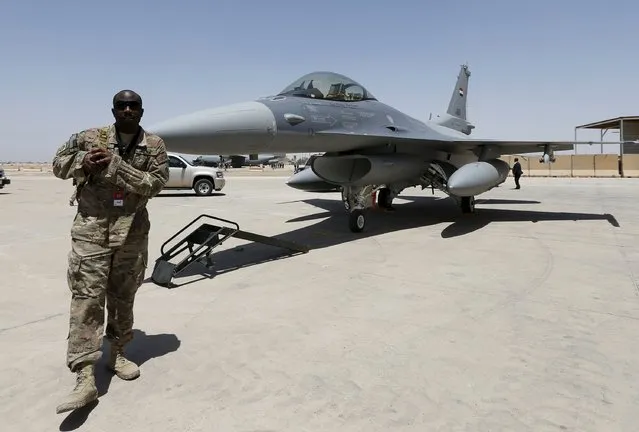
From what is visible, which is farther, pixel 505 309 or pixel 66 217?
pixel 66 217

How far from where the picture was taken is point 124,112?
3.00 metres

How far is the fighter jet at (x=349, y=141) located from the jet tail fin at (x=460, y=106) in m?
5.74

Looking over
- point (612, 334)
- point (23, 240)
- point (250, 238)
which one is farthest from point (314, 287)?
point (23, 240)

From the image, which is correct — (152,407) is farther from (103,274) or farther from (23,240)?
(23,240)

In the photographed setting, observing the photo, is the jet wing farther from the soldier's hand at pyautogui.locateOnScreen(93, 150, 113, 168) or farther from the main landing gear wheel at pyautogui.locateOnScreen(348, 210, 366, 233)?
the soldier's hand at pyautogui.locateOnScreen(93, 150, 113, 168)

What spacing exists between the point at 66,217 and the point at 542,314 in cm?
1206

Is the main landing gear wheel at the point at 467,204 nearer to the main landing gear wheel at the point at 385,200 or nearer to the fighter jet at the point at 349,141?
the fighter jet at the point at 349,141

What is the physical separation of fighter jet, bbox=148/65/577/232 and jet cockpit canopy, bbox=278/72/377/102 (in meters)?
0.02

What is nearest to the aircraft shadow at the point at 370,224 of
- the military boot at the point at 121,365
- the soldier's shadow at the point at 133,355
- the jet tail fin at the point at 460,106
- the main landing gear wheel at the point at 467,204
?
the main landing gear wheel at the point at 467,204

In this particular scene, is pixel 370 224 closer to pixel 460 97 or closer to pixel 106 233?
pixel 106 233

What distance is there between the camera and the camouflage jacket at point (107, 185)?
2930mm

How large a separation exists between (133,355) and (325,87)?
6392 mm

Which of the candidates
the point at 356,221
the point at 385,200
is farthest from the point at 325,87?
the point at 385,200

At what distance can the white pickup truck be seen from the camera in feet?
64.7
